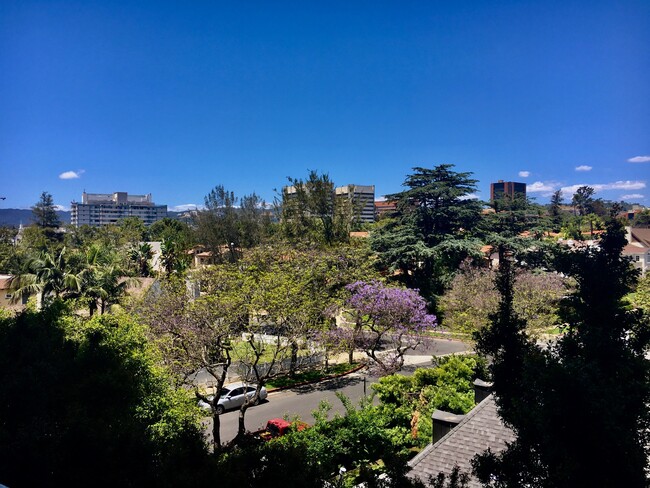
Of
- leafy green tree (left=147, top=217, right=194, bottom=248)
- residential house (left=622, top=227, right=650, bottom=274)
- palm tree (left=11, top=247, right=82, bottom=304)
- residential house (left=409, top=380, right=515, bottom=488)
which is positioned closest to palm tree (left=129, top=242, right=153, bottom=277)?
leafy green tree (left=147, top=217, right=194, bottom=248)

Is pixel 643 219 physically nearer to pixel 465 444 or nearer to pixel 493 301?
pixel 493 301

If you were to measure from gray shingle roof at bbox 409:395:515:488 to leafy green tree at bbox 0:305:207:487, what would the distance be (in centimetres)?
489

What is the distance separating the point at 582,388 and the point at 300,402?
16.1m

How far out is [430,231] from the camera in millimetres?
36062

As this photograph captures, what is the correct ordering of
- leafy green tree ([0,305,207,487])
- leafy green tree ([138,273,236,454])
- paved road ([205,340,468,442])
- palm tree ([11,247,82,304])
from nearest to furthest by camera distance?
leafy green tree ([0,305,207,487]), leafy green tree ([138,273,236,454]), paved road ([205,340,468,442]), palm tree ([11,247,82,304])

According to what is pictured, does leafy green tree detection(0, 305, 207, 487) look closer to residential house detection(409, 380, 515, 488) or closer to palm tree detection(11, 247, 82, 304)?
residential house detection(409, 380, 515, 488)

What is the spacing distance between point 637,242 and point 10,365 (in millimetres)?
73139

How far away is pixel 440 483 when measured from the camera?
5.12m

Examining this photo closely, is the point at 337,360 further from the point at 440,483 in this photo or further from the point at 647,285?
the point at 440,483

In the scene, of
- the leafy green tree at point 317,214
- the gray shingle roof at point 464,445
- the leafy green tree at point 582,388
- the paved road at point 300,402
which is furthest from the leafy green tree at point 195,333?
the leafy green tree at point 317,214

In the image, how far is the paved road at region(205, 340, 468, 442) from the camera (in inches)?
695

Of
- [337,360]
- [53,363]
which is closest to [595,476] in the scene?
[53,363]

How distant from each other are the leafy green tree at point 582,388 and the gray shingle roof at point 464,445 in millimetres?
2898

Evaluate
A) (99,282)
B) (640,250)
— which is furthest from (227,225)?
(640,250)
